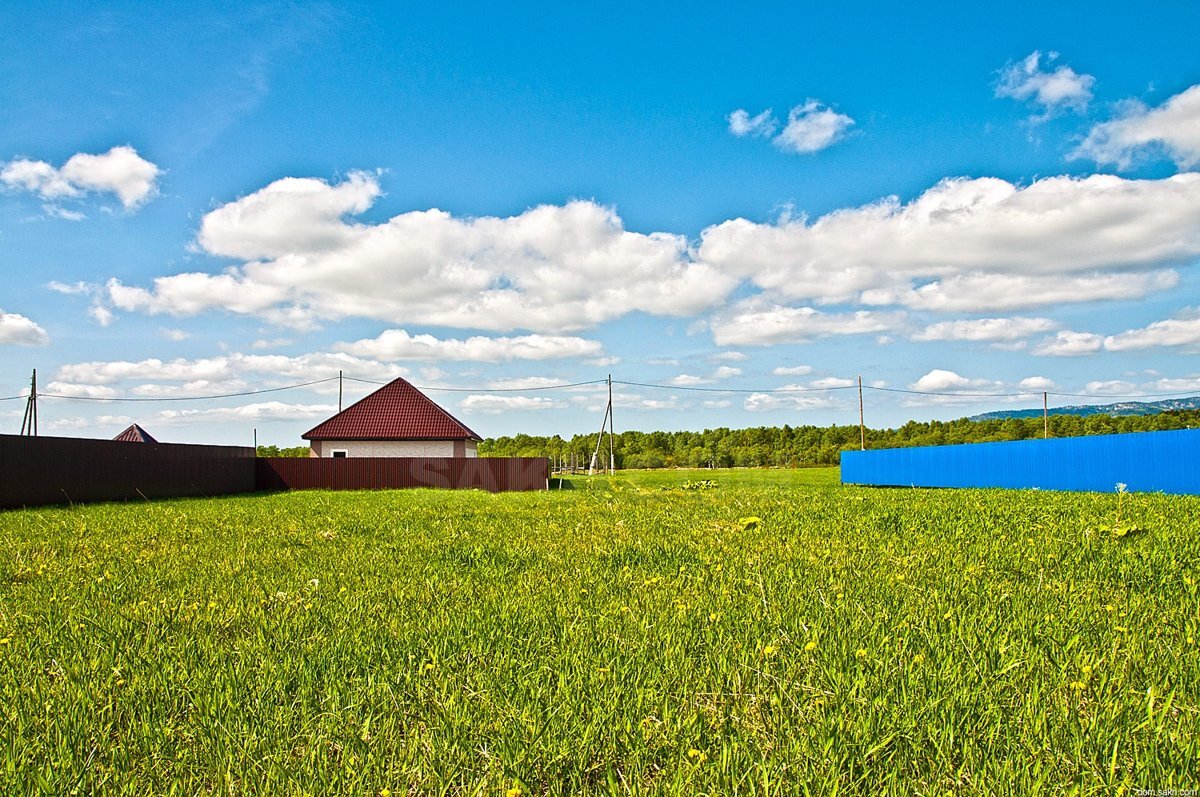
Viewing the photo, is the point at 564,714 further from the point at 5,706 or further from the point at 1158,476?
the point at 1158,476

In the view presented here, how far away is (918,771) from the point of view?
196cm

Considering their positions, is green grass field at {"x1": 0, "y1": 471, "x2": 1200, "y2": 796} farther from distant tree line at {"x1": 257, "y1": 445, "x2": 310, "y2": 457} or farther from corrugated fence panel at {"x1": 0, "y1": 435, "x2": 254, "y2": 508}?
distant tree line at {"x1": 257, "y1": 445, "x2": 310, "y2": 457}

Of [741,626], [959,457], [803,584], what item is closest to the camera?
[741,626]

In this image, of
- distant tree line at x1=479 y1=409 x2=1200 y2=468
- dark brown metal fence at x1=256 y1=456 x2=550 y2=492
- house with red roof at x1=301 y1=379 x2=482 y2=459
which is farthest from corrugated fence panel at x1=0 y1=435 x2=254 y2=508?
distant tree line at x1=479 y1=409 x2=1200 y2=468

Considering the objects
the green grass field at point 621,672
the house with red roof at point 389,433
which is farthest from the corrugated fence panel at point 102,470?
the green grass field at point 621,672

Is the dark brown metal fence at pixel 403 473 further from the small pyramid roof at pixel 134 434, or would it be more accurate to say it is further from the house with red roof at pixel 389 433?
the small pyramid roof at pixel 134 434

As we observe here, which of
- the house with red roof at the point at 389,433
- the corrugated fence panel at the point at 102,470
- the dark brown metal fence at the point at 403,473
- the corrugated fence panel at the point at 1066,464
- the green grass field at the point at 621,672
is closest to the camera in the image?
the green grass field at the point at 621,672

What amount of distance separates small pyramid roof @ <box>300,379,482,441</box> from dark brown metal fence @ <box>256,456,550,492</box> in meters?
4.81

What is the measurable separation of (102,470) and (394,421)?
46.9 ft

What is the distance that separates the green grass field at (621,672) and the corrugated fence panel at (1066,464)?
47.1 ft

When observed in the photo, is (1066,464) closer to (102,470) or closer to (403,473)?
(403,473)

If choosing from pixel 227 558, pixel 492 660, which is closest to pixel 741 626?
pixel 492 660

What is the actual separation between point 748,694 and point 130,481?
758 inches

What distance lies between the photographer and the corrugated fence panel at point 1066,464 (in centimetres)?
1702
